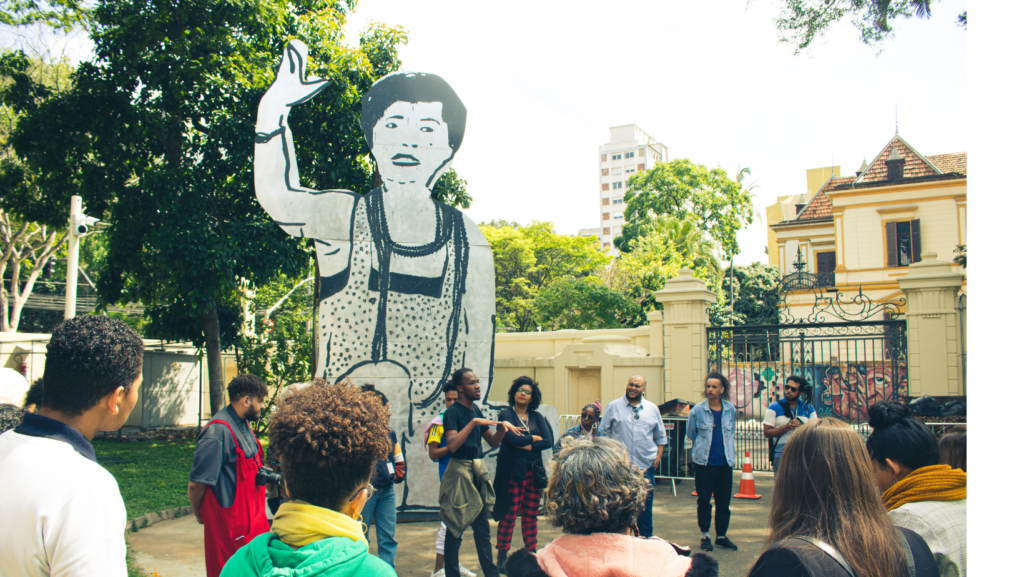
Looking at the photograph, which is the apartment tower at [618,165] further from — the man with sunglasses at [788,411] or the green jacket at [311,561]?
the green jacket at [311,561]

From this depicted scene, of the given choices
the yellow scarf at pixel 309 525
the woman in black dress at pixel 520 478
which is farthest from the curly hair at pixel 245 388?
the yellow scarf at pixel 309 525

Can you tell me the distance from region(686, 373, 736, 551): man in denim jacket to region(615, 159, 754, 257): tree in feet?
91.1

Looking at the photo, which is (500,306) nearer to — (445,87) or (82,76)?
(82,76)

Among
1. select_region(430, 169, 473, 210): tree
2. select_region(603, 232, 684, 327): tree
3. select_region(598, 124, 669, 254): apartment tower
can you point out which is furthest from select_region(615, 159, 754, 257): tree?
select_region(598, 124, 669, 254): apartment tower

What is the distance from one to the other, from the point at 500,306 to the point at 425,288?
25296 millimetres

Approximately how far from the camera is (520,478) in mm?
5590

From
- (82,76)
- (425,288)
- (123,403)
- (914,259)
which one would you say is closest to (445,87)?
(425,288)

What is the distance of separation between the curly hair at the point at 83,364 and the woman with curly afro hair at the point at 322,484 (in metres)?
0.60

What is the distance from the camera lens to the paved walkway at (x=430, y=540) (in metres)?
6.06

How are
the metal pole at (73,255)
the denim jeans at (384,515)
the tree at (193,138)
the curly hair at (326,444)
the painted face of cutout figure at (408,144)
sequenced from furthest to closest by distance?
the tree at (193,138)
the metal pole at (73,255)
the painted face of cutout figure at (408,144)
the denim jeans at (384,515)
the curly hair at (326,444)

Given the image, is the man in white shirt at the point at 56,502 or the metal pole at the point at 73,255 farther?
the metal pole at the point at 73,255

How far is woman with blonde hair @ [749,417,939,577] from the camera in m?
1.96

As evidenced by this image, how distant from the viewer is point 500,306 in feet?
111

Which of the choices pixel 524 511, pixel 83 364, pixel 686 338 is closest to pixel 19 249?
pixel 686 338
